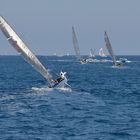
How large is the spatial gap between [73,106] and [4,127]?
15145mm

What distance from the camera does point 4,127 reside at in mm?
44000

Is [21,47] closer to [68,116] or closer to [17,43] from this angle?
[17,43]

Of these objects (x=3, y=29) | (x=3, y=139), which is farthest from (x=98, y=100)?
(x=3, y=139)

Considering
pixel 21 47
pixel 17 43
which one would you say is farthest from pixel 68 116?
pixel 21 47

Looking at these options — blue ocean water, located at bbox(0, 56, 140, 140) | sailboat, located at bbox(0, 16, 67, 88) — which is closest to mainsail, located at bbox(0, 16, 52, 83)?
sailboat, located at bbox(0, 16, 67, 88)

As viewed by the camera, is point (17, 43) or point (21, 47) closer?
point (17, 43)

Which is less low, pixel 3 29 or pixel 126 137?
pixel 3 29

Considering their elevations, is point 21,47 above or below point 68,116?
above

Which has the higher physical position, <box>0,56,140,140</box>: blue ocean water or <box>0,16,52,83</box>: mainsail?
<box>0,16,52,83</box>: mainsail

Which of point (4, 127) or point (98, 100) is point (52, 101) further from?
point (4, 127)

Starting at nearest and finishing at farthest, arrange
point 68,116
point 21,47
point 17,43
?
point 68,116 → point 17,43 → point 21,47

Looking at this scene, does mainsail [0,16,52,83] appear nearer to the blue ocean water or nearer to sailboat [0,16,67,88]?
sailboat [0,16,67,88]

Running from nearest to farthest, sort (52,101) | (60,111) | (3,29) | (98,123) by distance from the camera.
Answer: (98,123)
(60,111)
(52,101)
(3,29)

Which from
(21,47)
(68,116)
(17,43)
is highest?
(17,43)
